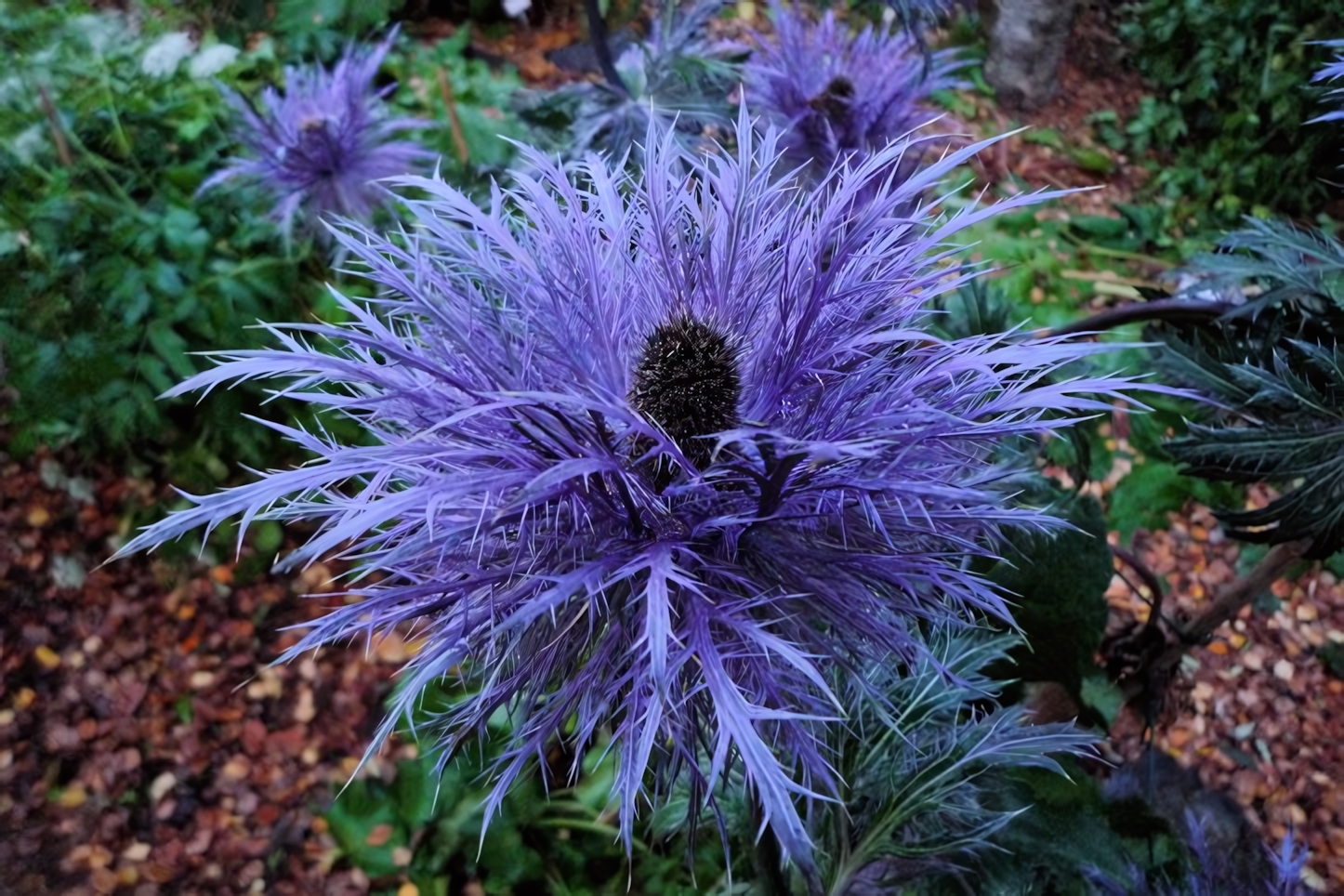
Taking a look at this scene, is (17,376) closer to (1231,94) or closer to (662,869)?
(662,869)

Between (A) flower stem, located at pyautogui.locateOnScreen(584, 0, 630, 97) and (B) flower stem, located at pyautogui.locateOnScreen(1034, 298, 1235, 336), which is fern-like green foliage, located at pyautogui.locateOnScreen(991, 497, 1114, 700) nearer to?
(B) flower stem, located at pyautogui.locateOnScreen(1034, 298, 1235, 336)

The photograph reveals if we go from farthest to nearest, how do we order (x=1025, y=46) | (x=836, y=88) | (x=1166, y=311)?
(x=1025, y=46) < (x=836, y=88) < (x=1166, y=311)

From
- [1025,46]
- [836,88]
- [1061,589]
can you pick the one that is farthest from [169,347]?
[1025,46]

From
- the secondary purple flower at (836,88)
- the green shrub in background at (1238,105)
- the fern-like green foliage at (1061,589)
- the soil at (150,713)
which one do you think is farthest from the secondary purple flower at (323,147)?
the green shrub in background at (1238,105)

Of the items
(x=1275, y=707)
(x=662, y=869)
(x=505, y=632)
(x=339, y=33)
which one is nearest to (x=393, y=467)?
(x=505, y=632)

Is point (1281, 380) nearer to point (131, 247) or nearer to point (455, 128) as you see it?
point (455, 128)

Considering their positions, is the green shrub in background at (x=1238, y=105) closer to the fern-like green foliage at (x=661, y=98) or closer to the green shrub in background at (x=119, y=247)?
the fern-like green foliage at (x=661, y=98)
